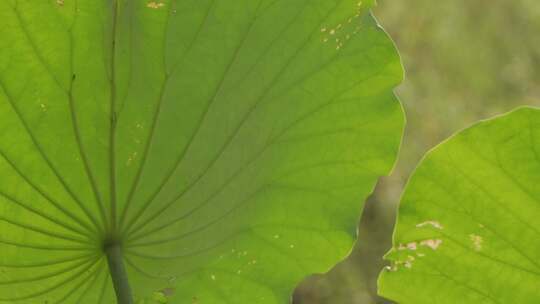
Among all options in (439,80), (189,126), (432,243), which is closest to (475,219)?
(432,243)

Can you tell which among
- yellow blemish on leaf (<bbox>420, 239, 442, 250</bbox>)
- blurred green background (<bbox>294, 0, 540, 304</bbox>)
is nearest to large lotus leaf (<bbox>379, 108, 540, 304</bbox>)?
yellow blemish on leaf (<bbox>420, 239, 442, 250</bbox>)

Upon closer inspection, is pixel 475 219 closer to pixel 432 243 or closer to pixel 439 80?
pixel 432 243

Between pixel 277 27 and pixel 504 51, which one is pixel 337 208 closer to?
pixel 277 27

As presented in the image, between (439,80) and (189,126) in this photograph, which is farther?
(439,80)

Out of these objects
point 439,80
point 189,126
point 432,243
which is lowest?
point 439,80

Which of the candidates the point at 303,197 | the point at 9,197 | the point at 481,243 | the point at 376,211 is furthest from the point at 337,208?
the point at 376,211

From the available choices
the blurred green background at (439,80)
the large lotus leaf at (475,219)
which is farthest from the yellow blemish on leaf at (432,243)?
the blurred green background at (439,80)

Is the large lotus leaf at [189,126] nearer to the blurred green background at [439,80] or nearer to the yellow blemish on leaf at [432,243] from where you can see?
the yellow blemish on leaf at [432,243]
